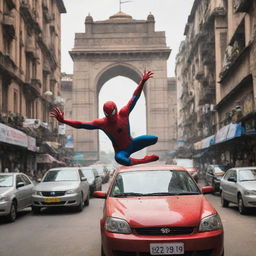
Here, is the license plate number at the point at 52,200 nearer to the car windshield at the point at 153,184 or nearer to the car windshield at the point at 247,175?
the car windshield at the point at 247,175

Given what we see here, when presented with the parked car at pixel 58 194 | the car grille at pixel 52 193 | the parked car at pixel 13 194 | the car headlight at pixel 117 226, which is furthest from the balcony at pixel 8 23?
the car headlight at pixel 117 226

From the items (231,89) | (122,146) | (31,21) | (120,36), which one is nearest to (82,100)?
(120,36)

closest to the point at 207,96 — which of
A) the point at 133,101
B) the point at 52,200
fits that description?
the point at 52,200

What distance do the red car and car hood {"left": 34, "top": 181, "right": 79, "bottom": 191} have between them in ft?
25.1

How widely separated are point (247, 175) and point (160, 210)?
30.0 ft

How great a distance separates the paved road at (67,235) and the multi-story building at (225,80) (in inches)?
447

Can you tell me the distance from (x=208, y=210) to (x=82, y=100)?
64491 millimetres

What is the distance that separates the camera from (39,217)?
13.3 metres

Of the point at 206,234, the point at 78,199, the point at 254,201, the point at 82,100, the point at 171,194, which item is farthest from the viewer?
the point at 82,100

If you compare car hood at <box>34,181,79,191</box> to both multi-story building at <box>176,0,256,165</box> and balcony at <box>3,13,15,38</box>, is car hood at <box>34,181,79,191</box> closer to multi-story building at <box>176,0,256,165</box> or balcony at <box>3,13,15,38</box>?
multi-story building at <box>176,0,256,165</box>

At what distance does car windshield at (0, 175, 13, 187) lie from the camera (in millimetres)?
13070

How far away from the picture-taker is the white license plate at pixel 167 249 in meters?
5.58

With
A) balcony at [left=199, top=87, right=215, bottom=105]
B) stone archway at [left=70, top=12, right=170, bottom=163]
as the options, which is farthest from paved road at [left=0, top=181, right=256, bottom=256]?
stone archway at [left=70, top=12, right=170, bottom=163]

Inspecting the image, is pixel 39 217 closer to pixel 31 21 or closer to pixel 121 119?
pixel 121 119
